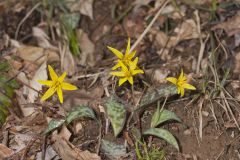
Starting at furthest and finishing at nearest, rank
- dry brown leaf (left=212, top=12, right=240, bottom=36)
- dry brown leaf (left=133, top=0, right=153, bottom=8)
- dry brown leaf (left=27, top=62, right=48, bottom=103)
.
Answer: dry brown leaf (left=133, top=0, right=153, bottom=8) → dry brown leaf (left=212, top=12, right=240, bottom=36) → dry brown leaf (left=27, top=62, right=48, bottom=103)

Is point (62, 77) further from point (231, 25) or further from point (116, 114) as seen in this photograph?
point (231, 25)

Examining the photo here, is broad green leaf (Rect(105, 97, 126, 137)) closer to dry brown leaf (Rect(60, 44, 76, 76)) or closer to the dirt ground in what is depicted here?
the dirt ground

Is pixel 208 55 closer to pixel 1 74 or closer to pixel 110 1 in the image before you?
pixel 110 1

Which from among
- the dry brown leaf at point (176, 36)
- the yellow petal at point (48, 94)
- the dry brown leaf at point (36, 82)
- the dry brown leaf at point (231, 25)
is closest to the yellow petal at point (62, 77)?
the yellow petal at point (48, 94)

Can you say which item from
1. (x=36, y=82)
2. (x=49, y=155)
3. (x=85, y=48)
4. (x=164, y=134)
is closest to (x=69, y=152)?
(x=49, y=155)

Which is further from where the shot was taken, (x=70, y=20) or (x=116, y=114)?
(x=70, y=20)

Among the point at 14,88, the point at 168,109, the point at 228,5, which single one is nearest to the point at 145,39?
the point at 228,5

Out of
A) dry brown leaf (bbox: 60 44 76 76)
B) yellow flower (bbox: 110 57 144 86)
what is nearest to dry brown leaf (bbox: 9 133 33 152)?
yellow flower (bbox: 110 57 144 86)
